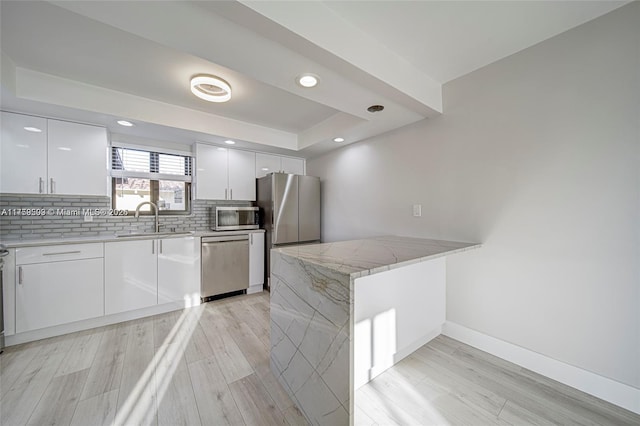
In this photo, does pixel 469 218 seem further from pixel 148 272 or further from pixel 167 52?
pixel 148 272

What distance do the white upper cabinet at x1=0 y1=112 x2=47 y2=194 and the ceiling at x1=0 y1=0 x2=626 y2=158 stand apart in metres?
0.16

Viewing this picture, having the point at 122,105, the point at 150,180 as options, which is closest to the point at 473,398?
the point at 122,105

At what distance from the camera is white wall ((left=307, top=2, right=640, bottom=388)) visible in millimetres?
1441

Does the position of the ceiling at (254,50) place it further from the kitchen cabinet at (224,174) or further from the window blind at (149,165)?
the kitchen cabinet at (224,174)

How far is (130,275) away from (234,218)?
140cm

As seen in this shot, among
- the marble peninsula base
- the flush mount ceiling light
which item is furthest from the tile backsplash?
the marble peninsula base

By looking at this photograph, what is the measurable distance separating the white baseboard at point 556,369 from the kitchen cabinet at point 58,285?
146 inches

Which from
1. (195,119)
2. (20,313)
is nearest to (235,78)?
(195,119)

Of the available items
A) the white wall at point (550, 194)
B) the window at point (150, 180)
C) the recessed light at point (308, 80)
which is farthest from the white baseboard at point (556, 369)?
the window at point (150, 180)

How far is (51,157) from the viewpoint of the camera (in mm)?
2365

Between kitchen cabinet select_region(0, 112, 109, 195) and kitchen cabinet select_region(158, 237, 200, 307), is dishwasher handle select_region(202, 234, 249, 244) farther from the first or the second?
kitchen cabinet select_region(0, 112, 109, 195)

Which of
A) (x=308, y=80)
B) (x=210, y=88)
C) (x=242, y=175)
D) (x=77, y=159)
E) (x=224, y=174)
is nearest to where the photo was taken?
(x=308, y=80)

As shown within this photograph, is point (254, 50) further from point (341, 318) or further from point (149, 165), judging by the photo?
point (149, 165)

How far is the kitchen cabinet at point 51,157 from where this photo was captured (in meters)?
2.20
